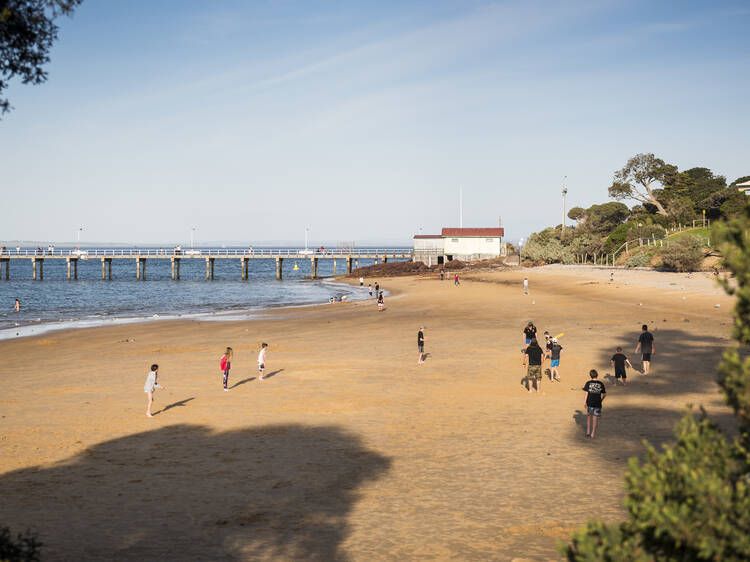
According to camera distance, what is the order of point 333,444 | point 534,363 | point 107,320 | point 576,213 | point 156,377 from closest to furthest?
point 333,444, point 534,363, point 156,377, point 107,320, point 576,213

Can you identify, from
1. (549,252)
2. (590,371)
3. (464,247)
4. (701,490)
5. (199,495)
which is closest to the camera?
(701,490)

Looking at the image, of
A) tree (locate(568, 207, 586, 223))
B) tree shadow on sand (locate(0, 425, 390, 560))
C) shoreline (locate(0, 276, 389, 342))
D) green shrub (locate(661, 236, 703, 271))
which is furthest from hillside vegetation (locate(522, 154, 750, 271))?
tree shadow on sand (locate(0, 425, 390, 560))

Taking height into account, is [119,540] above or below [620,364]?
below

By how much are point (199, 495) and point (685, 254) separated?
48.4m

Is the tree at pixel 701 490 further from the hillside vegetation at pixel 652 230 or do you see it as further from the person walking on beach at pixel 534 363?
the hillside vegetation at pixel 652 230

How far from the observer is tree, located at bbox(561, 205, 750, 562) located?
154 inches

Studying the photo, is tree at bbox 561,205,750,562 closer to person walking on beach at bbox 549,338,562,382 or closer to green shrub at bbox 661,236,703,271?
person walking on beach at bbox 549,338,562,382

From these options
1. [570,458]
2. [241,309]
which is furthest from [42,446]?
[241,309]

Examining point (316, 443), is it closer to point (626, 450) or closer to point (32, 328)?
point (626, 450)

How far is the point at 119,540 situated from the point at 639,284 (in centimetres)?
4200

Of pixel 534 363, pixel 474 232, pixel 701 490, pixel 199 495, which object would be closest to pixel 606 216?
pixel 474 232

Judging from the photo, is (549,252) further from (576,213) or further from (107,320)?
(107,320)

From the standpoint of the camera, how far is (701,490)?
3.93 metres

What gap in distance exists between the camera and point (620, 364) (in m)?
17.1
